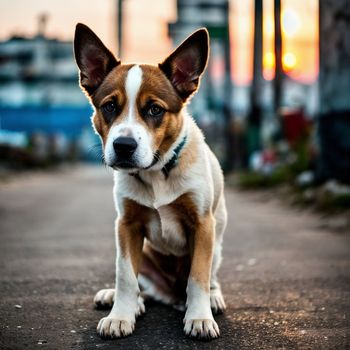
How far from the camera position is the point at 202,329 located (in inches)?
122

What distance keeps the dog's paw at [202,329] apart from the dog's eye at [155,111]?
4.20 ft

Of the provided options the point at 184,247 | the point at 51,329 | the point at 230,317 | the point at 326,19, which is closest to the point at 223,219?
the point at 184,247

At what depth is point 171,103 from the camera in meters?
3.58

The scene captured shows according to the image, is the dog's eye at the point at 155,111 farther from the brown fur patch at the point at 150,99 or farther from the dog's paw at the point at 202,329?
the dog's paw at the point at 202,329

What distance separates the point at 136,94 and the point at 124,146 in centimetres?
40

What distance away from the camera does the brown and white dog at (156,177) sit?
3.28m

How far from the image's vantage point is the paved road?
10.2ft

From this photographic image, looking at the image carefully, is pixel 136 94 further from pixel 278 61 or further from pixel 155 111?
pixel 278 61

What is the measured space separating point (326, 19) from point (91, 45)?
18.5ft

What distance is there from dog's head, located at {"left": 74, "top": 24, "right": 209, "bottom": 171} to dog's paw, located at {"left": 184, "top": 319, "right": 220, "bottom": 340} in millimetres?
979

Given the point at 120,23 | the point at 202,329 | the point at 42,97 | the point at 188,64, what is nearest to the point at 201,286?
the point at 202,329

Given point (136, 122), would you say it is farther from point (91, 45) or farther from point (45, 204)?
point (45, 204)

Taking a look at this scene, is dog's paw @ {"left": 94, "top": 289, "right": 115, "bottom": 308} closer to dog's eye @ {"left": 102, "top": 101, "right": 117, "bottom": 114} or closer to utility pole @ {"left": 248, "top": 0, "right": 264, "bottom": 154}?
dog's eye @ {"left": 102, "top": 101, "right": 117, "bottom": 114}

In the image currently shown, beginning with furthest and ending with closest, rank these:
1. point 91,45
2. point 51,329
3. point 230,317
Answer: point 91,45
point 230,317
point 51,329
